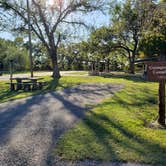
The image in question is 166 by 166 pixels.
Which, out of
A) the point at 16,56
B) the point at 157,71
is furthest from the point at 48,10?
the point at 16,56

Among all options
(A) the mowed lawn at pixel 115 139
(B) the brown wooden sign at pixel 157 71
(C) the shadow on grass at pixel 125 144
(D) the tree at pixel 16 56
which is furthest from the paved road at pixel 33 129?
(D) the tree at pixel 16 56

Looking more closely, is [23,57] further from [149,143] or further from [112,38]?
[149,143]

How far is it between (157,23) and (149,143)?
4646 mm

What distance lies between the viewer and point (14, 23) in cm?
2469

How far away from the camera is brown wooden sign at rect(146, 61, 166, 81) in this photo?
6.39 meters

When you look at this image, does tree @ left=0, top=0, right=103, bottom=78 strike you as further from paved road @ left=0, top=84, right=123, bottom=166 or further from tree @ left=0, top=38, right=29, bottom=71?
tree @ left=0, top=38, right=29, bottom=71

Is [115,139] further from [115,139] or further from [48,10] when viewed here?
[48,10]

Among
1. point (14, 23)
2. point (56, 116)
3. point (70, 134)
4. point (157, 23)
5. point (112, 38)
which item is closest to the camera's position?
point (70, 134)

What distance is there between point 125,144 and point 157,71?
222 cm

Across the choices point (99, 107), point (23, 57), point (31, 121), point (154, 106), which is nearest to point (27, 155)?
point (31, 121)

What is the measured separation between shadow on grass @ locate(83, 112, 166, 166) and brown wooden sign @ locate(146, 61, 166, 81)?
1336 millimetres

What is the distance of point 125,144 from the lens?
4.95 meters

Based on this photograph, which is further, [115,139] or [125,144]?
[115,139]

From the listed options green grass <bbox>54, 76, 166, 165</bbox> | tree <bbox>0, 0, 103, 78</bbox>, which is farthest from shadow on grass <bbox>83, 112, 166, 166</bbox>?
tree <bbox>0, 0, 103, 78</bbox>
